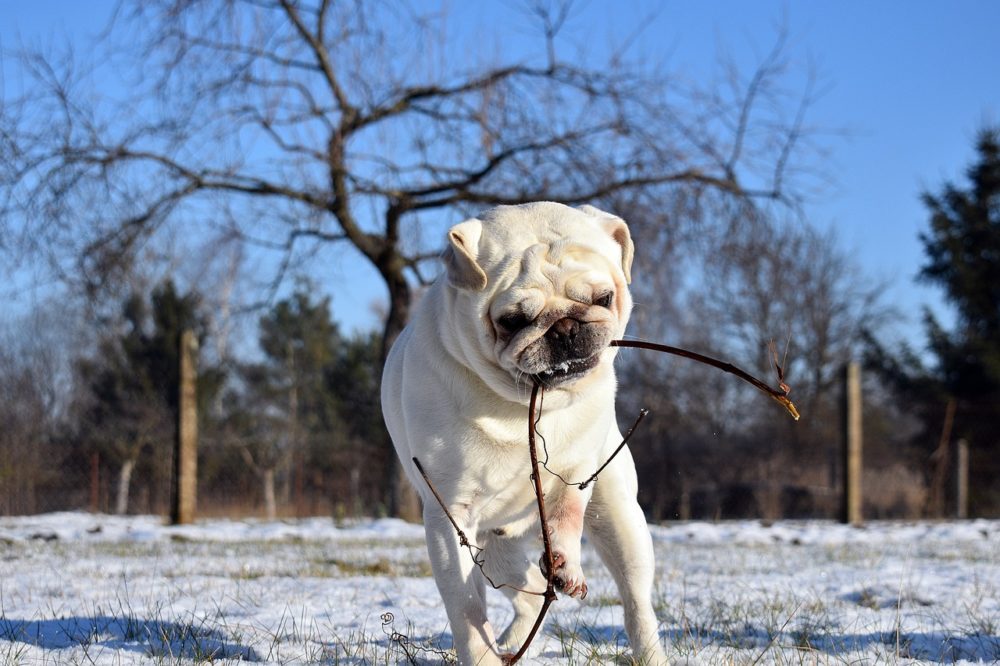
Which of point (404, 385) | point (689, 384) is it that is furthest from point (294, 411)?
point (404, 385)

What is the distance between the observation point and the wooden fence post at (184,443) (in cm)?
1116

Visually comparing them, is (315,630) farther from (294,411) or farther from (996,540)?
(294,411)

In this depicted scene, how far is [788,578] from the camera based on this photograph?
5340mm

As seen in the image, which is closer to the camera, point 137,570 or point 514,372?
point 514,372

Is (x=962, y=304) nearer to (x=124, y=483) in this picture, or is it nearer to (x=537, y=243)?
(x=124, y=483)

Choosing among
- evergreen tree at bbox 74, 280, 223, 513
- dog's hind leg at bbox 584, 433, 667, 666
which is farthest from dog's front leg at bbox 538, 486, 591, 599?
evergreen tree at bbox 74, 280, 223, 513

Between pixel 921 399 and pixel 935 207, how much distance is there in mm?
4827

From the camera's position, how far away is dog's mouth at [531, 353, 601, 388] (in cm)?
257

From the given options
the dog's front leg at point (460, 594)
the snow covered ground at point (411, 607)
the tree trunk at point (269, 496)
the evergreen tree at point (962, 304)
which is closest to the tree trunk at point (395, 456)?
the snow covered ground at point (411, 607)

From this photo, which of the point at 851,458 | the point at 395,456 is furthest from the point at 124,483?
the point at 851,458

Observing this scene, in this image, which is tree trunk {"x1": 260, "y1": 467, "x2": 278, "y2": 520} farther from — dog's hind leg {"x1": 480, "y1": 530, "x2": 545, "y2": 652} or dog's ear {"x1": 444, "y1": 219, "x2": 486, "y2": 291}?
dog's ear {"x1": 444, "y1": 219, "x2": 486, "y2": 291}

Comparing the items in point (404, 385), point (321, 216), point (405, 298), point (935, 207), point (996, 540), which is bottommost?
point (996, 540)

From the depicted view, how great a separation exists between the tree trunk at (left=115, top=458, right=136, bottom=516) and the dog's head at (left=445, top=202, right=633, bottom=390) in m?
18.0

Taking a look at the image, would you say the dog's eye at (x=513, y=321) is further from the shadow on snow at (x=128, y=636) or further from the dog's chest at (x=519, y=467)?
the shadow on snow at (x=128, y=636)
